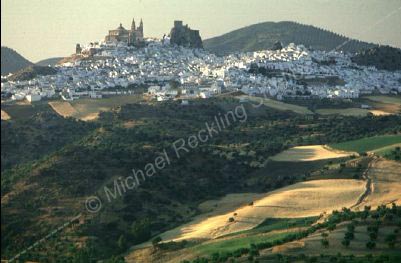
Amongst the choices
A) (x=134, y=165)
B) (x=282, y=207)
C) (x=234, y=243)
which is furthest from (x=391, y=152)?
(x=234, y=243)

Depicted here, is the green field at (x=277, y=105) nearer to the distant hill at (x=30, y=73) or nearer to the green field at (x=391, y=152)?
the green field at (x=391, y=152)

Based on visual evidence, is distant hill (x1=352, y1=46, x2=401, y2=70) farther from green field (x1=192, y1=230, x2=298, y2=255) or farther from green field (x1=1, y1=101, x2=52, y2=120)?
green field (x1=192, y1=230, x2=298, y2=255)

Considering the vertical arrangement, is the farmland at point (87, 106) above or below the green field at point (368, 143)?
above

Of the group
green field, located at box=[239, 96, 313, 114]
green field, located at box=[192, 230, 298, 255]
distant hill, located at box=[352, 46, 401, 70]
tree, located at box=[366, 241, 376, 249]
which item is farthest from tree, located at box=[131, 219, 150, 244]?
distant hill, located at box=[352, 46, 401, 70]

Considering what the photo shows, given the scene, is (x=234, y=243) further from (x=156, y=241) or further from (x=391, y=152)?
(x=391, y=152)

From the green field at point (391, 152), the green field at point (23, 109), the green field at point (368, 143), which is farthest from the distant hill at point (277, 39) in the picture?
the green field at point (391, 152)
